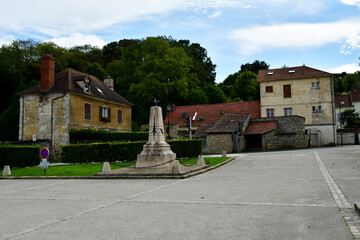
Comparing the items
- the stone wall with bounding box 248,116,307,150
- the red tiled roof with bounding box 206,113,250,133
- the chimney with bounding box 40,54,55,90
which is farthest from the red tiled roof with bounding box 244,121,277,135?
the chimney with bounding box 40,54,55,90

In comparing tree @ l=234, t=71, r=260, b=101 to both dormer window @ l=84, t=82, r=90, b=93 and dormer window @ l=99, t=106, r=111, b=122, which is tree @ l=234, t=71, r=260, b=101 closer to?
dormer window @ l=99, t=106, r=111, b=122

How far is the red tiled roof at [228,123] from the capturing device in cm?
3728

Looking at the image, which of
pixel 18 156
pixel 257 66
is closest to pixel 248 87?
pixel 257 66

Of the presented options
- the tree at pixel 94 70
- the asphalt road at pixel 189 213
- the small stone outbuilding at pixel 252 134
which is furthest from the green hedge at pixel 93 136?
the tree at pixel 94 70

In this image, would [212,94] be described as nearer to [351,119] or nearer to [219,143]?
[219,143]

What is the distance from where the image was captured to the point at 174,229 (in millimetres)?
5438

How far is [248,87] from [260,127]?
93.1 feet

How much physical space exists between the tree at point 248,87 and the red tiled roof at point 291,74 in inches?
770

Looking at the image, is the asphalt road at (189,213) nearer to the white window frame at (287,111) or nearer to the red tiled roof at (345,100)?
the white window frame at (287,111)

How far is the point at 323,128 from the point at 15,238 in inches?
1698

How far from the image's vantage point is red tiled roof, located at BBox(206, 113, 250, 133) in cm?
3728

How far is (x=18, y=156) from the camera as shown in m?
21.1

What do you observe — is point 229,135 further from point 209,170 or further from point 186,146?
Answer: point 209,170

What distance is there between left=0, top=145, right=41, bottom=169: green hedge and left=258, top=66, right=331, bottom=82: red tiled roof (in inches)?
1274
